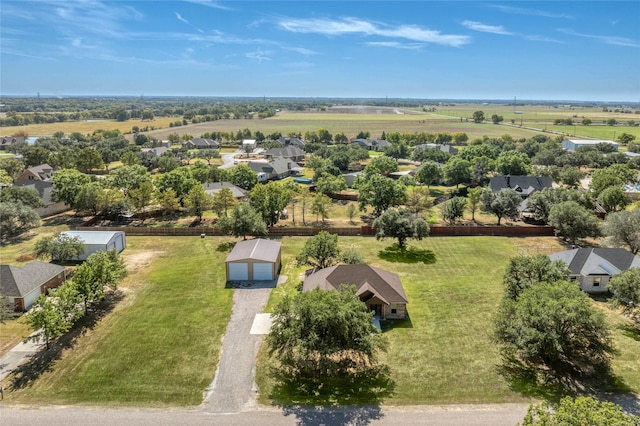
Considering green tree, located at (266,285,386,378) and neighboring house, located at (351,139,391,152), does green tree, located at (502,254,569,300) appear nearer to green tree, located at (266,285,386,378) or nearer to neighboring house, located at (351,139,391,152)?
green tree, located at (266,285,386,378)

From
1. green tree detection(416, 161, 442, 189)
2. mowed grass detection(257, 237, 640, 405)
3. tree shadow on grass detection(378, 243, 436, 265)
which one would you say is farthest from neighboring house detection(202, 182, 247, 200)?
green tree detection(416, 161, 442, 189)

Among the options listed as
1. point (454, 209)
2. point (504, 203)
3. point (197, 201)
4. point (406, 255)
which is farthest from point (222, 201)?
point (504, 203)

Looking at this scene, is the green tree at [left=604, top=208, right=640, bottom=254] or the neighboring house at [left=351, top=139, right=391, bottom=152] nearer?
the green tree at [left=604, top=208, right=640, bottom=254]

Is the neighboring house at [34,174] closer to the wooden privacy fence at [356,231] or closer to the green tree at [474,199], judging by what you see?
the wooden privacy fence at [356,231]

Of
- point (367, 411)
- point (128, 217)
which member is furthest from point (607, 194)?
point (128, 217)

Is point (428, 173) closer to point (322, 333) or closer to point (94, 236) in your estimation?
point (94, 236)

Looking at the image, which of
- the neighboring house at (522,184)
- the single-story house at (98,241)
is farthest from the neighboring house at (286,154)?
the single-story house at (98,241)
